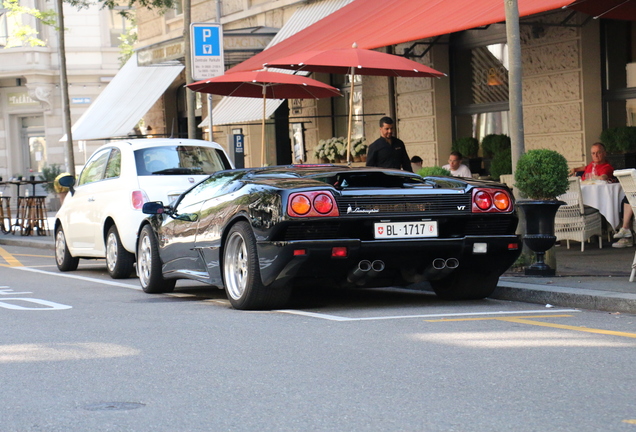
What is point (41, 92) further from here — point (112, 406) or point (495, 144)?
point (112, 406)

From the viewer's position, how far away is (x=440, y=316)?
777 cm

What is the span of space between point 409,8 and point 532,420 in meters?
10.6

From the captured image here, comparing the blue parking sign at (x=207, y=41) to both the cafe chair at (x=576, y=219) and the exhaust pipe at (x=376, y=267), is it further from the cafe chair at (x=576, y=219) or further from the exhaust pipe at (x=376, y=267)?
the exhaust pipe at (x=376, y=267)

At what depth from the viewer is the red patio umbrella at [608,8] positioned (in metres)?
12.0

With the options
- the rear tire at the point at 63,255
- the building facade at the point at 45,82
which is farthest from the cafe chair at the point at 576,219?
the building facade at the point at 45,82

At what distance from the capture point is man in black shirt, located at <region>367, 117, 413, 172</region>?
1220 centimetres

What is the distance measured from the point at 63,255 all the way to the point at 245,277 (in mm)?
6107

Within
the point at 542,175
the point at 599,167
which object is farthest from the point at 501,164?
the point at 542,175

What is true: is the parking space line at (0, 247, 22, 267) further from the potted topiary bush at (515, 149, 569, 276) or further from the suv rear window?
the potted topiary bush at (515, 149, 569, 276)

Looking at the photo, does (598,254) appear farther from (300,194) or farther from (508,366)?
(508,366)

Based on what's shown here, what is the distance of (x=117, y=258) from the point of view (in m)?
12.0

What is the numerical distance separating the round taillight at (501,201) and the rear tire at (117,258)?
5115mm

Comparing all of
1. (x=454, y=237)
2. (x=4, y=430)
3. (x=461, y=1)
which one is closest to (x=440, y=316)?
(x=454, y=237)

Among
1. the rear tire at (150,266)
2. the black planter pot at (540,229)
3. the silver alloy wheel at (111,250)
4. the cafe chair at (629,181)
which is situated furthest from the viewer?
the silver alloy wheel at (111,250)
